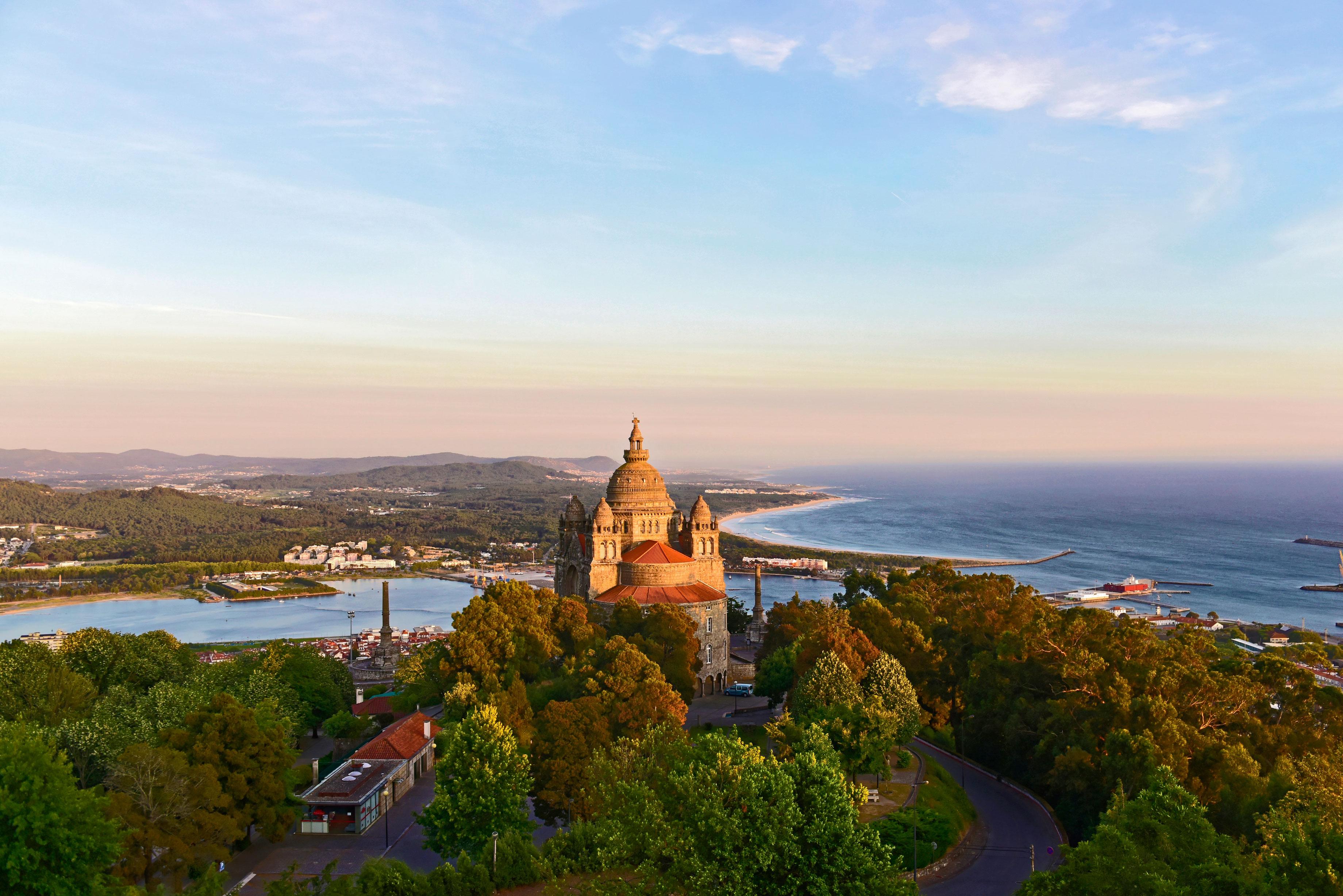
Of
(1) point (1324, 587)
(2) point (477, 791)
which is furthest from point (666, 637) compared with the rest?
(1) point (1324, 587)

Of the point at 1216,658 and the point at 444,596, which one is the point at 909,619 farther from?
the point at 444,596

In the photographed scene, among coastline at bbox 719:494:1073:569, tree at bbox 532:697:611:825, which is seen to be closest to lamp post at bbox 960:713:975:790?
tree at bbox 532:697:611:825

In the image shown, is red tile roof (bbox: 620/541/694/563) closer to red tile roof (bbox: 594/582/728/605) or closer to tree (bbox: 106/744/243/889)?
red tile roof (bbox: 594/582/728/605)

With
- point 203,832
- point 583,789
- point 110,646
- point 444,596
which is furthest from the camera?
point 444,596

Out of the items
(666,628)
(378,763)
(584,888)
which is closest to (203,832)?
(378,763)

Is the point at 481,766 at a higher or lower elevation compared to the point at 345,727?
higher

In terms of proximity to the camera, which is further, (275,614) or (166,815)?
(275,614)

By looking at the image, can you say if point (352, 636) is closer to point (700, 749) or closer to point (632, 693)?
point (632, 693)

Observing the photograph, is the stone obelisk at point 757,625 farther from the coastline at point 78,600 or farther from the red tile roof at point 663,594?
the coastline at point 78,600
